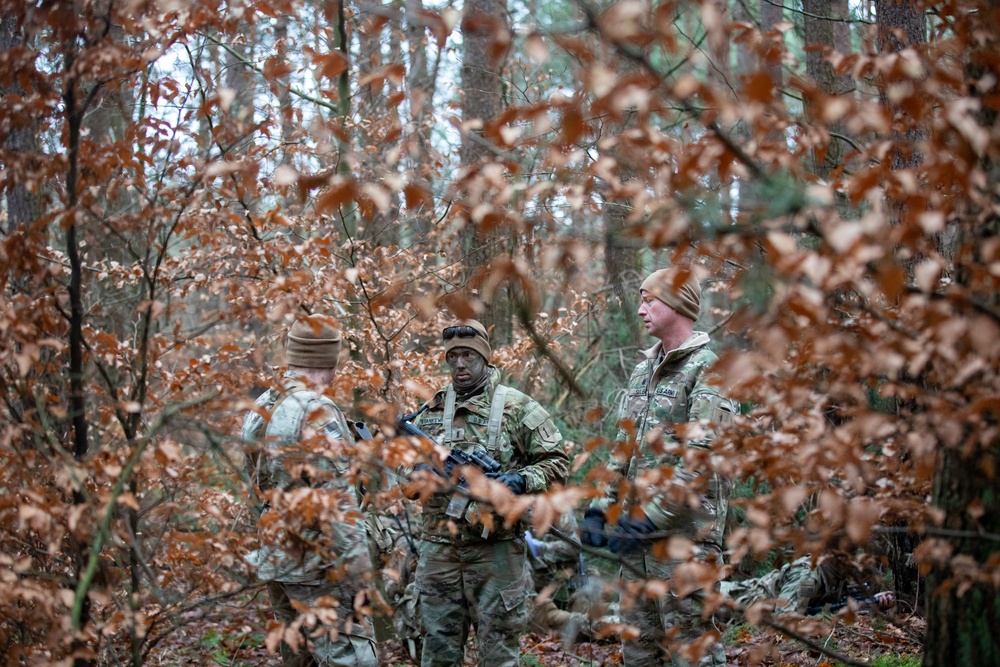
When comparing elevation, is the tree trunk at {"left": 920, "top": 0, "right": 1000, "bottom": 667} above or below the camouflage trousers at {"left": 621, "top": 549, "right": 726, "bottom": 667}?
above

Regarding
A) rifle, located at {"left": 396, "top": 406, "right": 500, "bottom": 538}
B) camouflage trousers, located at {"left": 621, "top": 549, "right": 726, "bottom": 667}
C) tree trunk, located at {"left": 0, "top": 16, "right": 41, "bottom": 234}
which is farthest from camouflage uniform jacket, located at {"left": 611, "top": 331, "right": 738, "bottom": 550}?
A: tree trunk, located at {"left": 0, "top": 16, "right": 41, "bottom": 234}

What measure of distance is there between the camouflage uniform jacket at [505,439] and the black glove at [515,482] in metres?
0.08

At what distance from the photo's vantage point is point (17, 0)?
111 inches

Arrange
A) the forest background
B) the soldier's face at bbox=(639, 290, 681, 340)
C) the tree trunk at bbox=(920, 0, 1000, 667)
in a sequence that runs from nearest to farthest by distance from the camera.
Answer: the forest background
the tree trunk at bbox=(920, 0, 1000, 667)
the soldier's face at bbox=(639, 290, 681, 340)

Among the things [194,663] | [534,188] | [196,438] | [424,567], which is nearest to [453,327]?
[424,567]

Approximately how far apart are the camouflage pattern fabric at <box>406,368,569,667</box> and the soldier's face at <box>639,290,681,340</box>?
975mm

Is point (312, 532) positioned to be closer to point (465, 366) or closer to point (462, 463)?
point (462, 463)

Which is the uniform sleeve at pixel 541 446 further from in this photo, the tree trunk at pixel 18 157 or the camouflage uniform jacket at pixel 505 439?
the tree trunk at pixel 18 157

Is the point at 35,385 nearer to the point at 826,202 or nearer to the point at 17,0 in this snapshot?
the point at 17,0

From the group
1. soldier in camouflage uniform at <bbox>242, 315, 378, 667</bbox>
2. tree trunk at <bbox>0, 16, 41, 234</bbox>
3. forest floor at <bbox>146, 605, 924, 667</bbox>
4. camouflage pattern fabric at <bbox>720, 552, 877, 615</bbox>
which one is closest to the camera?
tree trunk at <bbox>0, 16, 41, 234</bbox>

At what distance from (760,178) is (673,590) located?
270 centimetres

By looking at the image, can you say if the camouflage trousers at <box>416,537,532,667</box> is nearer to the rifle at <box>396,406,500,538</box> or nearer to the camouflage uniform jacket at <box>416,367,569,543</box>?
the camouflage uniform jacket at <box>416,367,569,543</box>

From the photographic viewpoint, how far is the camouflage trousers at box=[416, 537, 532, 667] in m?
4.75

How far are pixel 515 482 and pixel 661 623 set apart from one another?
107 cm
